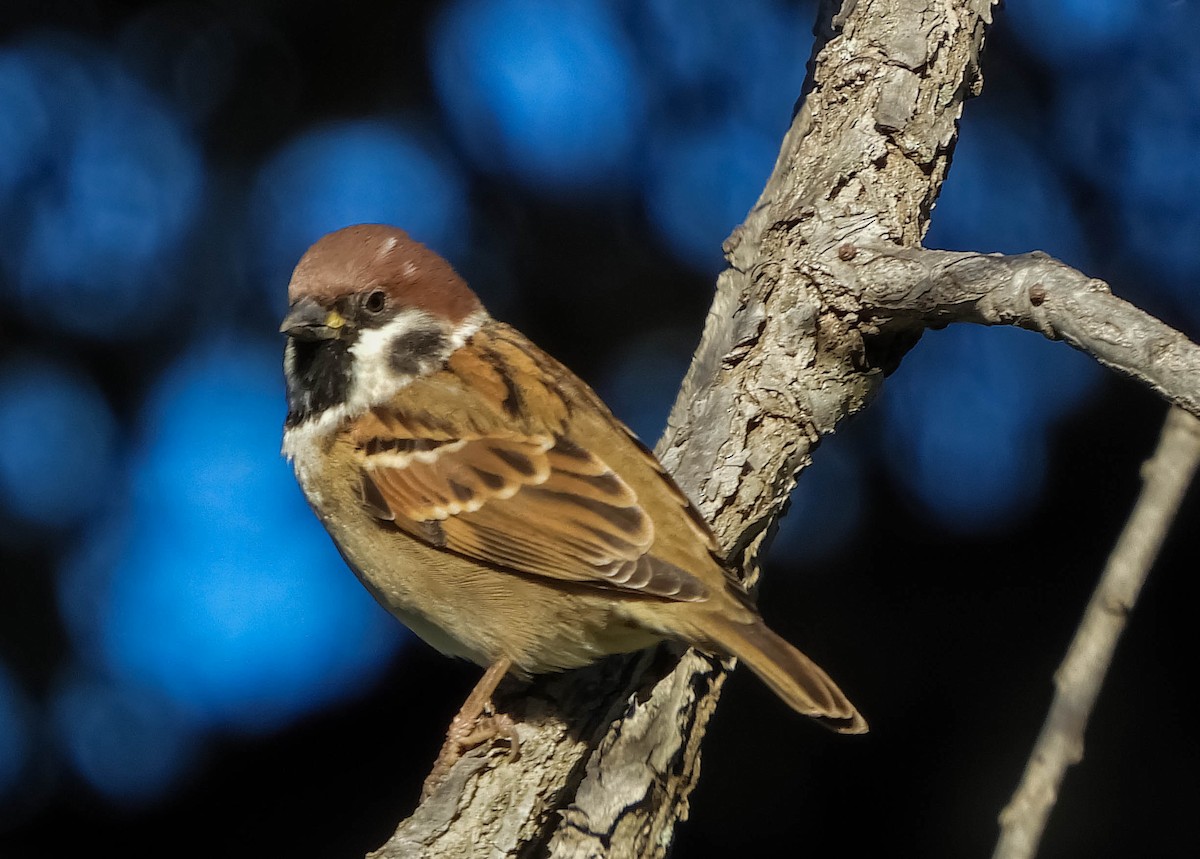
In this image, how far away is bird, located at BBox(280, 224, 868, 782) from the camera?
2.48 meters

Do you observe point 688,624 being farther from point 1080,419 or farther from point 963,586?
point 1080,419

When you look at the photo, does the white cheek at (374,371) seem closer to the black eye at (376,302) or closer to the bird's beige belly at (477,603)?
the black eye at (376,302)

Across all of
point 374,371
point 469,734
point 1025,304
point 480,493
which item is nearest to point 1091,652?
point 1025,304

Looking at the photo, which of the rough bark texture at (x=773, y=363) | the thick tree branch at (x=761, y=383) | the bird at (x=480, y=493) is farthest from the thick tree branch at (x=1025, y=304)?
Answer: the bird at (x=480, y=493)

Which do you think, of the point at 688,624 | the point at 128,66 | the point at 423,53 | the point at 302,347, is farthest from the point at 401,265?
the point at 128,66

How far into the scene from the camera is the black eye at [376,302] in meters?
2.88

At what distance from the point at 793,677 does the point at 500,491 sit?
0.73 meters

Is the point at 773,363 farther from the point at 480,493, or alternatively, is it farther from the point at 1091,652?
the point at 1091,652

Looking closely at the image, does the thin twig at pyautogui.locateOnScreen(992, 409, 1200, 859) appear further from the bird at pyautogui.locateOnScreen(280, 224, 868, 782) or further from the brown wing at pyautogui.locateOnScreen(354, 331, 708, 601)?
the brown wing at pyautogui.locateOnScreen(354, 331, 708, 601)

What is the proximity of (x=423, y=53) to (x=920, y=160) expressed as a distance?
79.2 inches

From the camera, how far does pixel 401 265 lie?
9.55ft

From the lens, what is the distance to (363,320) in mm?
2891

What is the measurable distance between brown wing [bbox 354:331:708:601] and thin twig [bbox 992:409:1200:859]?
3.62ft

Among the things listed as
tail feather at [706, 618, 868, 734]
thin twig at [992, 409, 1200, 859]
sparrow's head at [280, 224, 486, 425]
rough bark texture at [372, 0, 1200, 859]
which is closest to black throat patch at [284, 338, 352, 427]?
sparrow's head at [280, 224, 486, 425]
